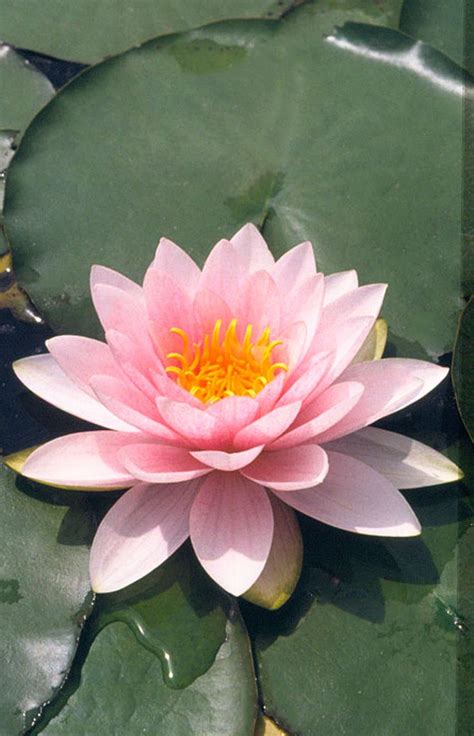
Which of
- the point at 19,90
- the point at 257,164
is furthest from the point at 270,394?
the point at 19,90

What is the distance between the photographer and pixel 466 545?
2.02 meters

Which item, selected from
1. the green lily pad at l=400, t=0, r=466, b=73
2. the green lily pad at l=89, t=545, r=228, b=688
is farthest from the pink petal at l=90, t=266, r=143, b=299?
the green lily pad at l=400, t=0, r=466, b=73

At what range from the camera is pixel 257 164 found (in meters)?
2.54

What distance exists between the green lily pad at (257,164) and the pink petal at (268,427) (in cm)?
70

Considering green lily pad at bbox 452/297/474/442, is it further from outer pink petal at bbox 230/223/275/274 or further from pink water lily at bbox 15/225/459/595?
outer pink petal at bbox 230/223/275/274

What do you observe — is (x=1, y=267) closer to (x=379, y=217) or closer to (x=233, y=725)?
(x=379, y=217)

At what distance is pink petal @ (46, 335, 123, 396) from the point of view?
1.92 m

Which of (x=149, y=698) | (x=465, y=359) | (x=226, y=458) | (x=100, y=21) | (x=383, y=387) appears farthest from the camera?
(x=100, y=21)

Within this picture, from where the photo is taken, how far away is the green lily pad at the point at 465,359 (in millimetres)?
2174

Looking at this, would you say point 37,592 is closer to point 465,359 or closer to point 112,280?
point 112,280

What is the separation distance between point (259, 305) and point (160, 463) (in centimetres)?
50

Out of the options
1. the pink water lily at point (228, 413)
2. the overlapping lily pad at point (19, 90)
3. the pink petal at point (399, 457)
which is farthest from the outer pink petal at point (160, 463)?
the overlapping lily pad at point (19, 90)

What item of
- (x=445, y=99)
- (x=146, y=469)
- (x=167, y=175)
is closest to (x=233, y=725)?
(x=146, y=469)

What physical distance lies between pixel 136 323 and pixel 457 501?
1.04 metres
